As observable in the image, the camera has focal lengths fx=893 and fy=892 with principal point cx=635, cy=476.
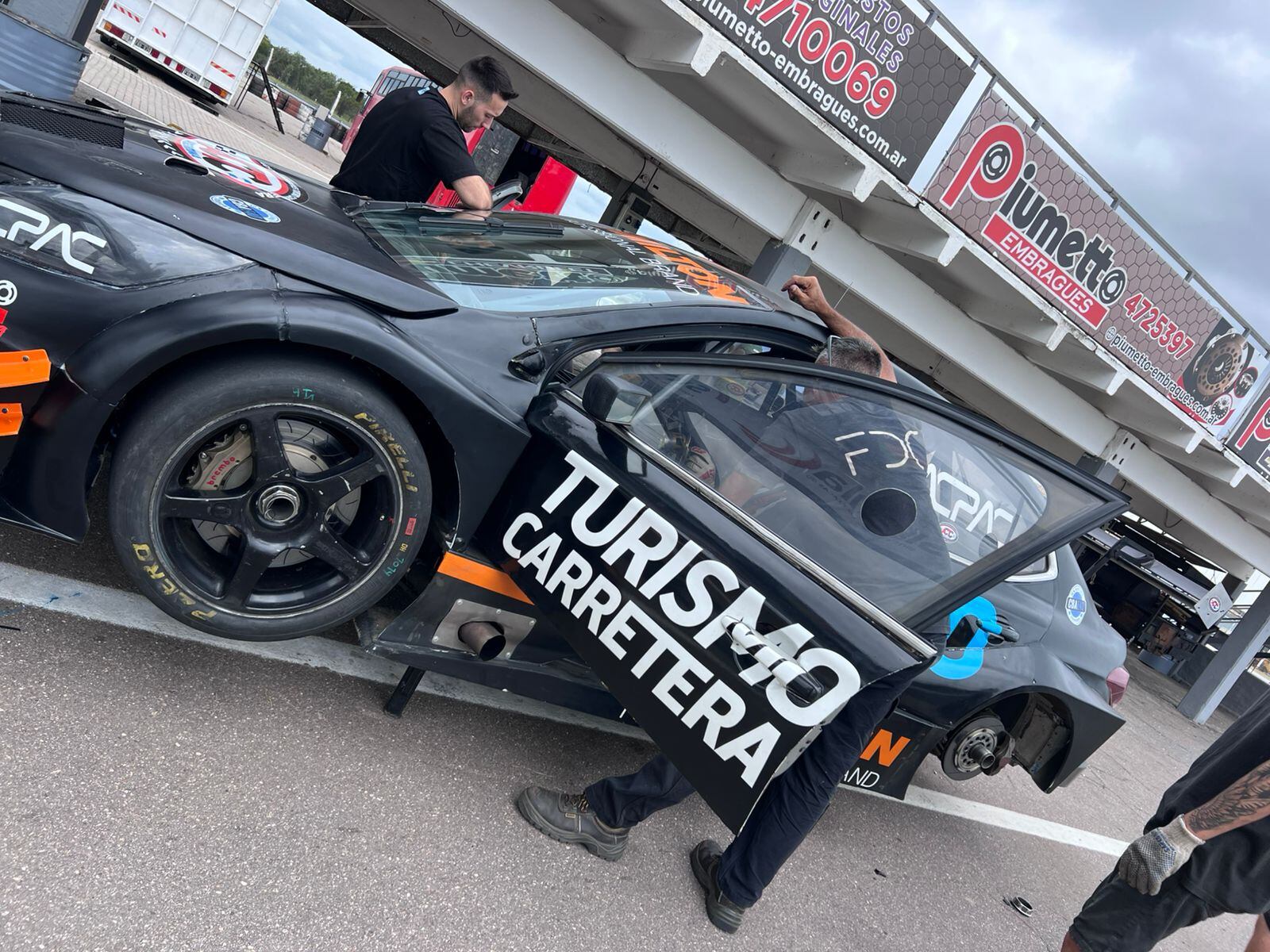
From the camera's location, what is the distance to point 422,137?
3.87m

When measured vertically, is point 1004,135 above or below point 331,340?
above

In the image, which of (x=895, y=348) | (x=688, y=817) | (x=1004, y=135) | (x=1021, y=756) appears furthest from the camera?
(x=895, y=348)

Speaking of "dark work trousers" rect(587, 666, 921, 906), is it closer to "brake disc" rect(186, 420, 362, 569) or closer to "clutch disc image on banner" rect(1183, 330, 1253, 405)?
"brake disc" rect(186, 420, 362, 569)

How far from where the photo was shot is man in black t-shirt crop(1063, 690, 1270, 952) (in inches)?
93.5

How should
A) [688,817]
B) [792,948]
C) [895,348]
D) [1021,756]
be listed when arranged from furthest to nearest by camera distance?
1. [895,348]
2. [1021,756]
3. [688,817]
4. [792,948]

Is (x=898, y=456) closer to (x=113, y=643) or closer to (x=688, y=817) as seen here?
(x=688, y=817)

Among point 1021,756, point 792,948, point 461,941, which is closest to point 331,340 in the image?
point 461,941

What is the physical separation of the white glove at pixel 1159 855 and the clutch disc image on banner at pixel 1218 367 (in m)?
8.81

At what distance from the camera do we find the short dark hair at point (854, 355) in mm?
2992

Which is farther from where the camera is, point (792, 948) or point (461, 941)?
point (792, 948)

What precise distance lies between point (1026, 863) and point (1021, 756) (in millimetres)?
596

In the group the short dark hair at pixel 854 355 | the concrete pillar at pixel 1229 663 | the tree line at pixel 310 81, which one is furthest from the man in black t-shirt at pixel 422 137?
the tree line at pixel 310 81

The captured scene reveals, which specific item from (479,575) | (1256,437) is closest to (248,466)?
(479,575)

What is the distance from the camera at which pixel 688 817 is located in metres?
3.05
